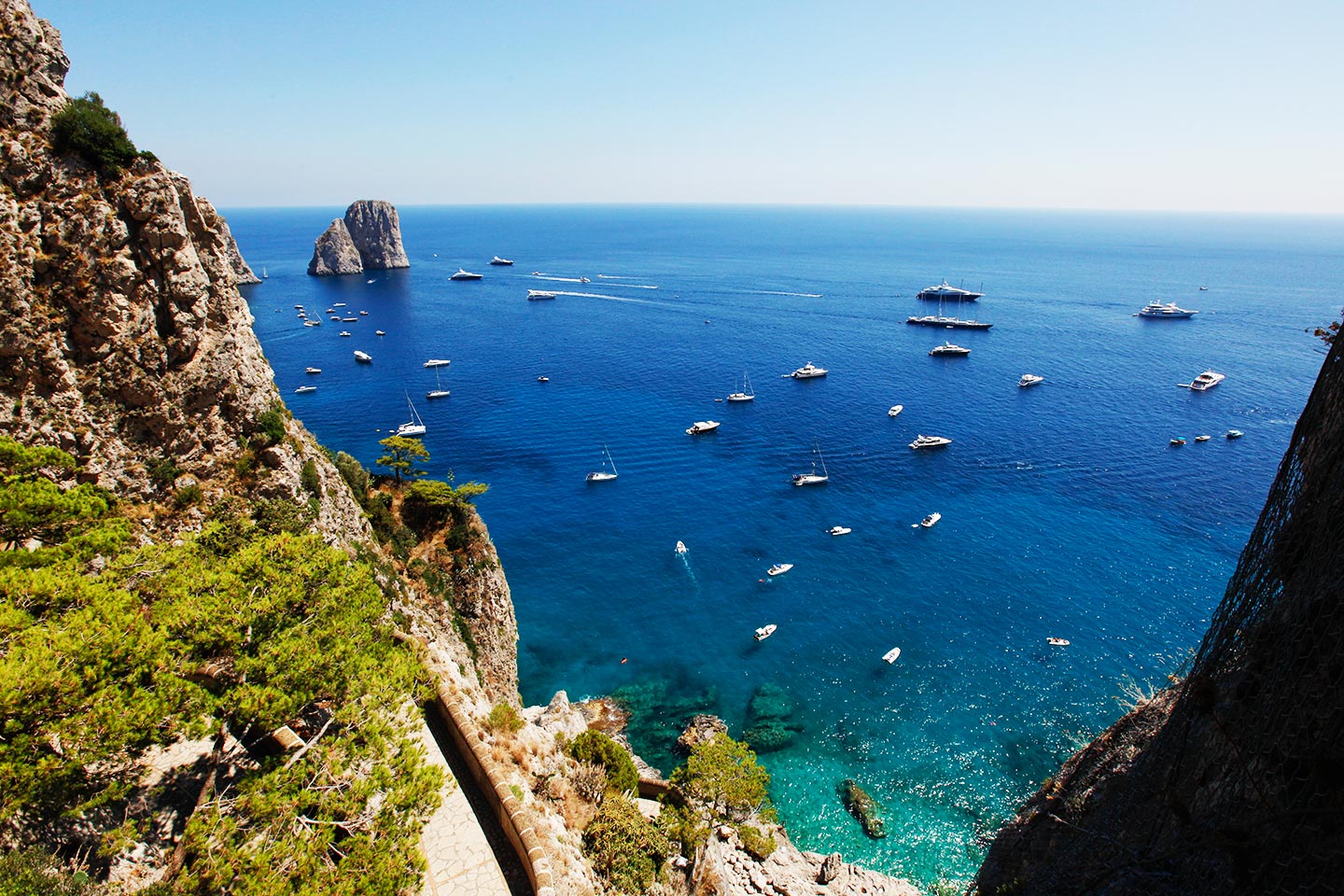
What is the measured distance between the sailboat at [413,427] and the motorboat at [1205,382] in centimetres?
11244

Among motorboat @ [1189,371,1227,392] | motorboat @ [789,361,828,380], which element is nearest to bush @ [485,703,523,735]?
motorboat @ [789,361,828,380]

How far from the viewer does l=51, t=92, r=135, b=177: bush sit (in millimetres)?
21797

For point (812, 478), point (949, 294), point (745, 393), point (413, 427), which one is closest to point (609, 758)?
point (812, 478)

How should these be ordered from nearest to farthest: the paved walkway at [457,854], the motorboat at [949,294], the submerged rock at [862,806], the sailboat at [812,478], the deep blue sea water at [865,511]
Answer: the paved walkway at [457,854] → the submerged rock at [862,806] → the deep blue sea water at [865,511] → the sailboat at [812,478] → the motorboat at [949,294]

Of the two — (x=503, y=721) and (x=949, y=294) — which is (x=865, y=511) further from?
(x=949, y=294)

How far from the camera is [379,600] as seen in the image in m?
19.2

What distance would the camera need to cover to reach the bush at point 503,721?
21.6 meters

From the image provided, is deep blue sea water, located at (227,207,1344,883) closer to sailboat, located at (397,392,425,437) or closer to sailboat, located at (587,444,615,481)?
sailboat, located at (587,444,615,481)

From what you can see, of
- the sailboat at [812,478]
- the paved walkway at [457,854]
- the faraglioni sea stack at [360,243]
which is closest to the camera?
the paved walkway at [457,854]

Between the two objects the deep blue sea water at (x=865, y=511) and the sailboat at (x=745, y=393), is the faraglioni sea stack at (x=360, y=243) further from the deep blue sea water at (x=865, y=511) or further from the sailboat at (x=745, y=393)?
the sailboat at (x=745, y=393)

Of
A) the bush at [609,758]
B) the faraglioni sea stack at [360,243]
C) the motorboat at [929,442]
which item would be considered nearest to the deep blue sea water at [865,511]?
the motorboat at [929,442]

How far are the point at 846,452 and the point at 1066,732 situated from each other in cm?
4024

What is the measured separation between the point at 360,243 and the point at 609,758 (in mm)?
203481

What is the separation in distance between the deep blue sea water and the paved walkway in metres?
21.3
